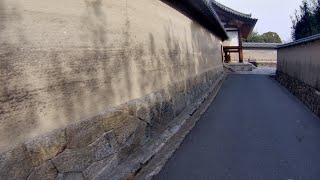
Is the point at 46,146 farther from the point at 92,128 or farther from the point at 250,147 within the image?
the point at 250,147

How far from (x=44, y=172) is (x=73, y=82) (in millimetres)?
1072

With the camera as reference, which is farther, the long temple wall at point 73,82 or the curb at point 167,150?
the curb at point 167,150

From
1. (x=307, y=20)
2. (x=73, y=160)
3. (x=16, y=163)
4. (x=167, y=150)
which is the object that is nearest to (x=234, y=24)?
(x=307, y=20)

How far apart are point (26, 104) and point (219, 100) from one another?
415 inches

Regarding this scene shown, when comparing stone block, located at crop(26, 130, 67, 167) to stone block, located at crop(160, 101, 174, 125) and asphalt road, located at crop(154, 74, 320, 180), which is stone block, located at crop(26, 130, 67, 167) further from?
stone block, located at crop(160, 101, 174, 125)

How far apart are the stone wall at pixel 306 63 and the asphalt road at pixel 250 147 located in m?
1.30

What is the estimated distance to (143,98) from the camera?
5.98m

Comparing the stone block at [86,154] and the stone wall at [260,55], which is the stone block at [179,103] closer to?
the stone block at [86,154]

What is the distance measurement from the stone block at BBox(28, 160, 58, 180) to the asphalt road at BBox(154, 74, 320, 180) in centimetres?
189

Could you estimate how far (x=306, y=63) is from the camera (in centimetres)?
1334

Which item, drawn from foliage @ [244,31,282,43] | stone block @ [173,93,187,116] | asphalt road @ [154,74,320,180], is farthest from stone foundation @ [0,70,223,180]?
foliage @ [244,31,282,43]

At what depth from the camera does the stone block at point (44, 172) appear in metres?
3.18

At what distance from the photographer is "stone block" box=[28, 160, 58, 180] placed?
3179 millimetres

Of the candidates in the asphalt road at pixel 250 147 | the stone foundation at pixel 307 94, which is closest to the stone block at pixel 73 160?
the asphalt road at pixel 250 147
